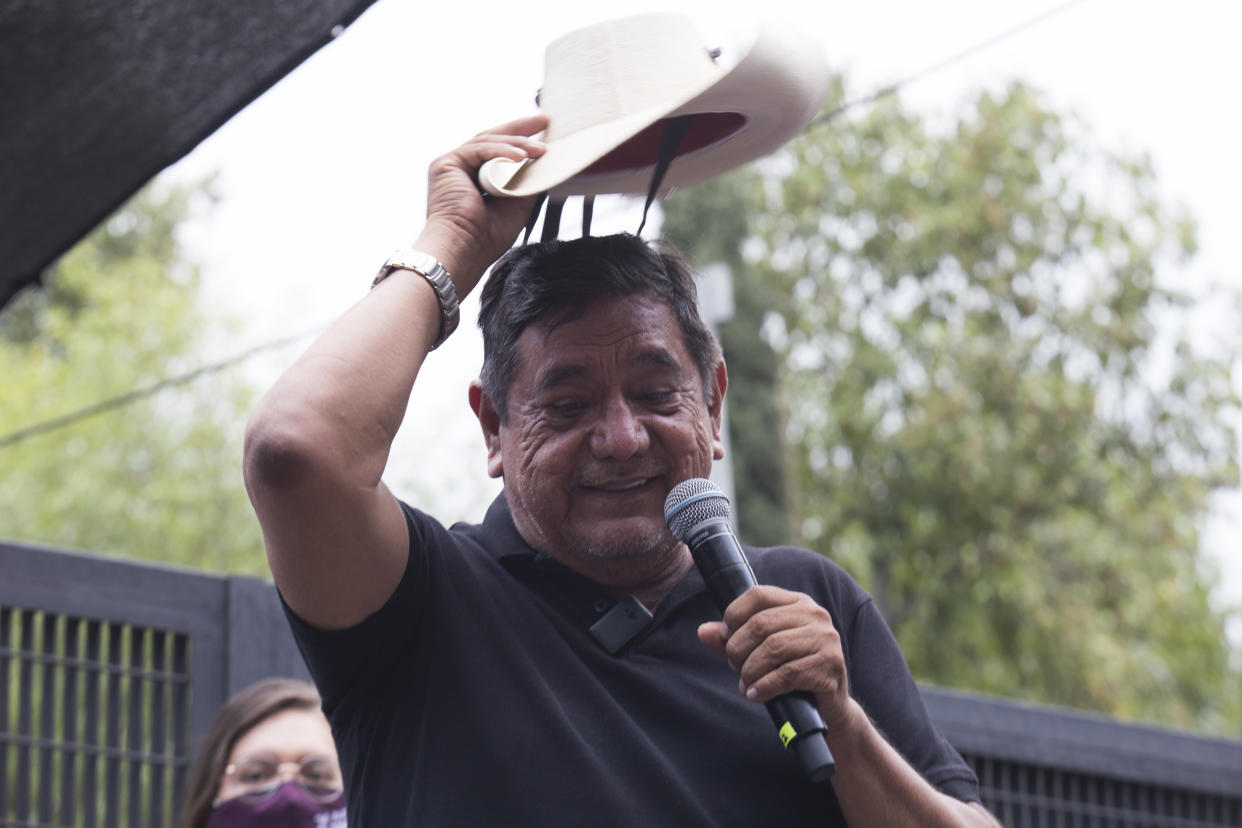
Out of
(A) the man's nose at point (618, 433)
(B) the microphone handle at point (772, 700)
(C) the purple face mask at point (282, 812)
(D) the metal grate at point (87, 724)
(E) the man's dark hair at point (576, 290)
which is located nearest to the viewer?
(B) the microphone handle at point (772, 700)

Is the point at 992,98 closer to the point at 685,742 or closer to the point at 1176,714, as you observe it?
the point at 1176,714

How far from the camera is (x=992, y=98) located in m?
18.2

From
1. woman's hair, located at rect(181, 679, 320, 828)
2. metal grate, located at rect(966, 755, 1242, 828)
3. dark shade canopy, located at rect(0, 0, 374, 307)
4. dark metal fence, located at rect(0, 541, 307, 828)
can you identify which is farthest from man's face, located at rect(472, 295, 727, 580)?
metal grate, located at rect(966, 755, 1242, 828)

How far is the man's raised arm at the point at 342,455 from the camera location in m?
1.94

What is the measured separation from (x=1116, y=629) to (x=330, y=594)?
16352mm

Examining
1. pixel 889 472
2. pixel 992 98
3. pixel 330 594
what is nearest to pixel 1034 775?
pixel 330 594

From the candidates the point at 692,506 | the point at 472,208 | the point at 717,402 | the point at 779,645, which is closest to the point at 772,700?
the point at 779,645

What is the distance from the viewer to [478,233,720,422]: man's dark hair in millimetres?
2379

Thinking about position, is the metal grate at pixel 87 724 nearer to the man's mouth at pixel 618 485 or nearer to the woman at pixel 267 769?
the woman at pixel 267 769

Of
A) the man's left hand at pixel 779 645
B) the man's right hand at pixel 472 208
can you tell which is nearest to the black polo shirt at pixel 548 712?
the man's left hand at pixel 779 645

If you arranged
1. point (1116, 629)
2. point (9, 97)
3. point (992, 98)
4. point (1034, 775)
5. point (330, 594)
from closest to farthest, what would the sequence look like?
1. point (330, 594)
2. point (9, 97)
3. point (1034, 775)
4. point (1116, 629)
5. point (992, 98)

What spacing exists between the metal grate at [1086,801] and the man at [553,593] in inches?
136

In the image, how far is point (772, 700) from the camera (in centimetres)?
189

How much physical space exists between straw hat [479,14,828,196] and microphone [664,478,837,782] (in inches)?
20.8
